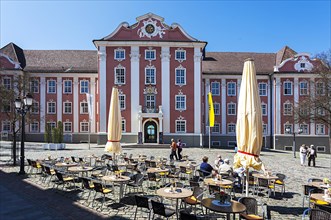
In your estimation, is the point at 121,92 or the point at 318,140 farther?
the point at 318,140

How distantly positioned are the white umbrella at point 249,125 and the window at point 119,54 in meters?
28.6

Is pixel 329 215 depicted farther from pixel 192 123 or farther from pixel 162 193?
pixel 192 123

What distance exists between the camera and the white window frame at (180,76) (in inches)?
1367

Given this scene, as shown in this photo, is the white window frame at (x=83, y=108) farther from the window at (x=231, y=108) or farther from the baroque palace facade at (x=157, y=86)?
the window at (x=231, y=108)

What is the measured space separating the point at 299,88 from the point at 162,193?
37053 millimetres

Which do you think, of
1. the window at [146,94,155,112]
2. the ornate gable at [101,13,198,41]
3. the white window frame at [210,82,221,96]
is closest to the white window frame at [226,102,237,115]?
the white window frame at [210,82,221,96]

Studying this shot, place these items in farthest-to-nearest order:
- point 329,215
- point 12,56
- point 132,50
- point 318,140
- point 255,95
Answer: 1. point 12,56
2. point 318,140
3. point 132,50
4. point 255,95
5. point 329,215

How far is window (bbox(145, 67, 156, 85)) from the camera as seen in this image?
3456 centimetres

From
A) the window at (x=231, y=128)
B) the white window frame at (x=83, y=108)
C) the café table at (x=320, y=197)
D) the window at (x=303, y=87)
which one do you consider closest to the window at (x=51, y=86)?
the white window frame at (x=83, y=108)

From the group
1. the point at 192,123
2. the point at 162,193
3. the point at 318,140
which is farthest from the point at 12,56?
the point at 318,140

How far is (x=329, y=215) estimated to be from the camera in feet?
18.5

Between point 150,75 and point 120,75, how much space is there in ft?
13.4

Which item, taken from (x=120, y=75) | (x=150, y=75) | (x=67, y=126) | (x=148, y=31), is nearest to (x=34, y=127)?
(x=67, y=126)

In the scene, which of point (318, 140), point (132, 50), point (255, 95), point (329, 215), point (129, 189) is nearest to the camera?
point (329, 215)
